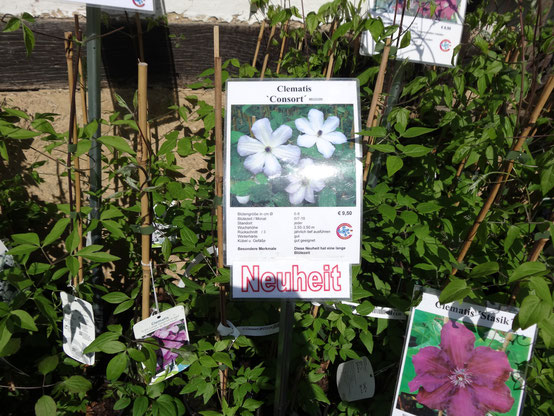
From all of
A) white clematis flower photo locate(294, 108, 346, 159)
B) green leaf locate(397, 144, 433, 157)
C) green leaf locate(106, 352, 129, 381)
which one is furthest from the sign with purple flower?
green leaf locate(106, 352, 129, 381)

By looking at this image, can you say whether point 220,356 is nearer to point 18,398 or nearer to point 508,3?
point 18,398

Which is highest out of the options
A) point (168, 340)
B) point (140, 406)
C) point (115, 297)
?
point (115, 297)

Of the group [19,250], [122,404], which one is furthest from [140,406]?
[19,250]

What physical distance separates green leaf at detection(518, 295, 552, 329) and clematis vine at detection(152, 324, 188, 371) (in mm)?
869

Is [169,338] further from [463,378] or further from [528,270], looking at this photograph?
[528,270]

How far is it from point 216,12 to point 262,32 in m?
0.23

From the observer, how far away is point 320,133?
0.96 meters

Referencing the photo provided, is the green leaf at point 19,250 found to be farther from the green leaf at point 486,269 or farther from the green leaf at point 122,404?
the green leaf at point 486,269

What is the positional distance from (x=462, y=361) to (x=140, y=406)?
0.85 meters

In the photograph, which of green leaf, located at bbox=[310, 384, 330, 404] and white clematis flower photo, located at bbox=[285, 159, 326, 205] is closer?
white clematis flower photo, located at bbox=[285, 159, 326, 205]

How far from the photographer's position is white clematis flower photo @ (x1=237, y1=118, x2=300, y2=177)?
947 millimetres

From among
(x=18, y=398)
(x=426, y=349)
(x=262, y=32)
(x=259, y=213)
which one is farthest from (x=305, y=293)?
(x=18, y=398)

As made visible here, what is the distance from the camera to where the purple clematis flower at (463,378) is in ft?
3.14

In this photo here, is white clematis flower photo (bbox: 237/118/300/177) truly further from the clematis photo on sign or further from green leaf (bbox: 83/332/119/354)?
green leaf (bbox: 83/332/119/354)
